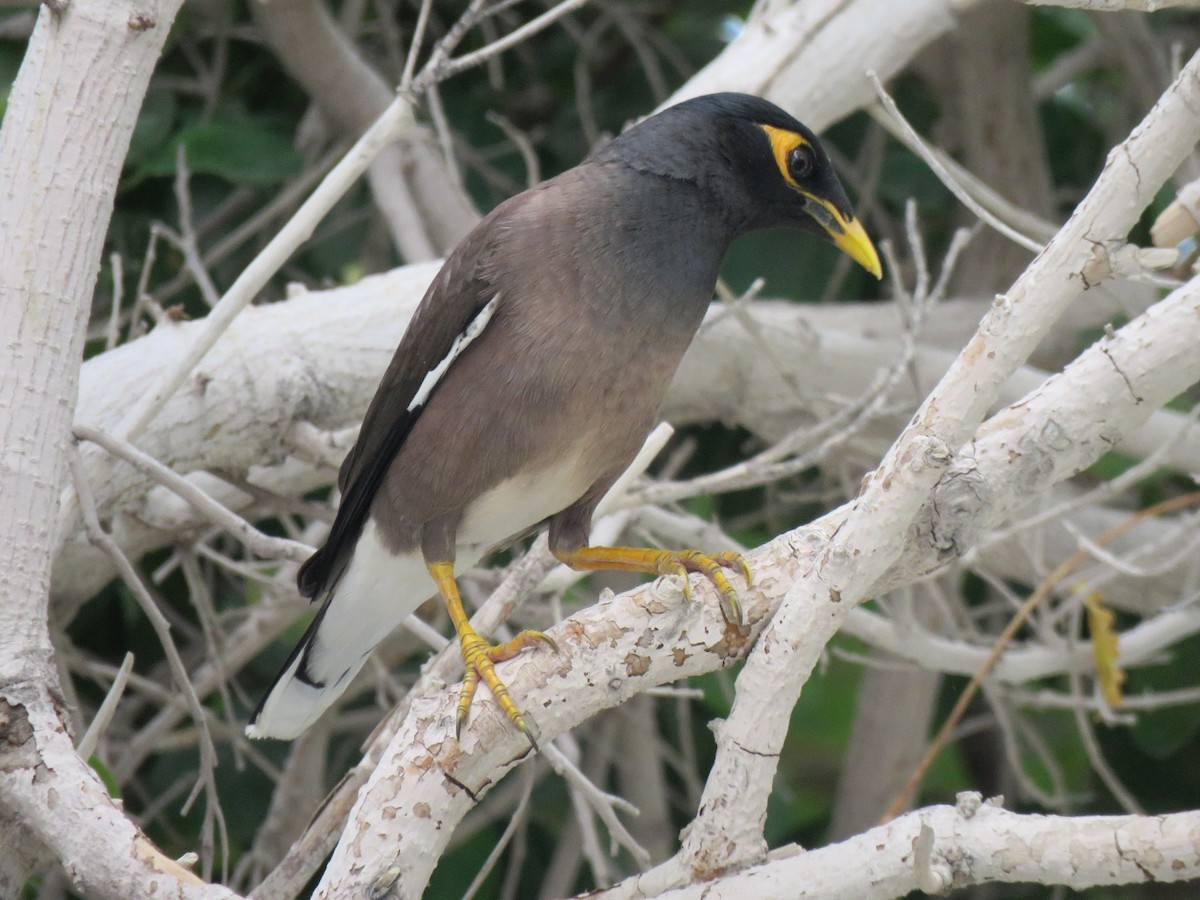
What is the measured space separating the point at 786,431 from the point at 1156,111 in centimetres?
246

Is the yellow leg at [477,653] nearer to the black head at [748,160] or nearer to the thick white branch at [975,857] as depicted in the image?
the thick white branch at [975,857]

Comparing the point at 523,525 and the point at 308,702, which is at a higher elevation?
the point at 523,525

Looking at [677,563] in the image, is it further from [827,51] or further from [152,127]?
[152,127]

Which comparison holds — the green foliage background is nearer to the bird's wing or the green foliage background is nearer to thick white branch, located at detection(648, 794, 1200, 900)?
the bird's wing

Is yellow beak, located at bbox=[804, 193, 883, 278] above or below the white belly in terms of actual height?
above

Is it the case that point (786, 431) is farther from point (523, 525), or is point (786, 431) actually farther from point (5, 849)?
point (5, 849)

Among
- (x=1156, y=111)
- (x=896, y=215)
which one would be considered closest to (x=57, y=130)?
(x=1156, y=111)

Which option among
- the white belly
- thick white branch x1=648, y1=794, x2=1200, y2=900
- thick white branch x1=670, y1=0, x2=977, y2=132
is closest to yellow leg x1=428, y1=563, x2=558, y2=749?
the white belly

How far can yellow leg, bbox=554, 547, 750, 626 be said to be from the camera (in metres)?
2.18

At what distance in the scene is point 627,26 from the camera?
187 inches

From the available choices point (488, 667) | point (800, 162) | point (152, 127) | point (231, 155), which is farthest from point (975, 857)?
point (152, 127)

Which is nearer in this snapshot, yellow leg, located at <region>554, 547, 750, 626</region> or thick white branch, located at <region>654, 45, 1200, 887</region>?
thick white branch, located at <region>654, 45, 1200, 887</region>

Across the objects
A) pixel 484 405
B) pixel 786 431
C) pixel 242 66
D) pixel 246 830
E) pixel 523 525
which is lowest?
pixel 246 830

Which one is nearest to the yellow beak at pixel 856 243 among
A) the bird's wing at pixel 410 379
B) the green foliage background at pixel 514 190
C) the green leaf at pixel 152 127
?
the bird's wing at pixel 410 379
